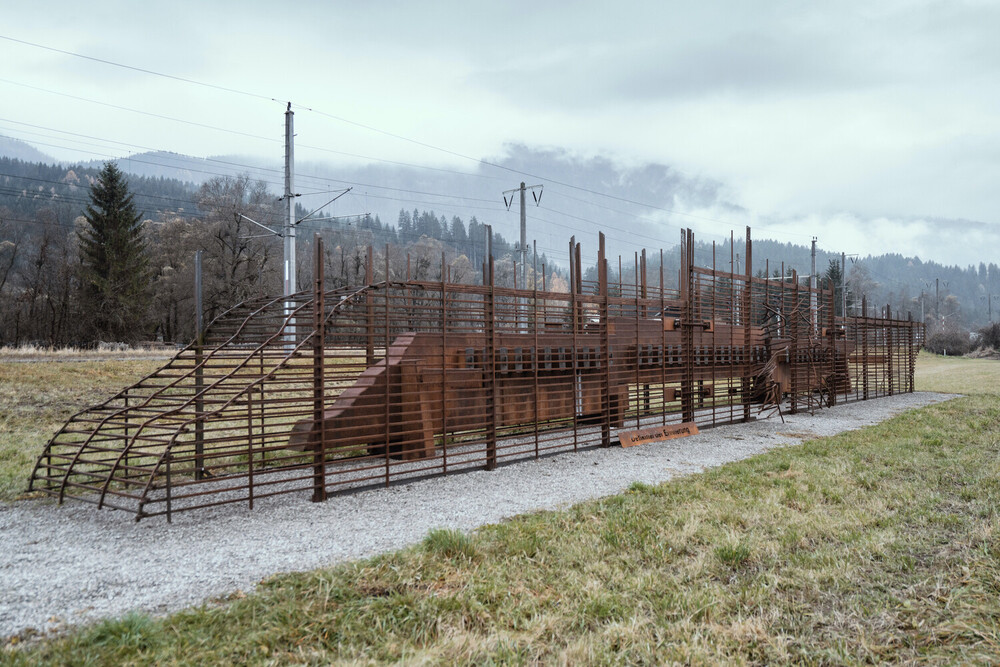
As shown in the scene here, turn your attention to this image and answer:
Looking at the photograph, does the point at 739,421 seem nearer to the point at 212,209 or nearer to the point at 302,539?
the point at 302,539

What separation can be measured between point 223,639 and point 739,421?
12470mm

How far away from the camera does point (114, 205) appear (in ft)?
105

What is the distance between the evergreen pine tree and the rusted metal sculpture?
21.1 m

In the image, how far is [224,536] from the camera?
221 inches

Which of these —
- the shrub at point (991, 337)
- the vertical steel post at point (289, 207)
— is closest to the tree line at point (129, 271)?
the vertical steel post at point (289, 207)

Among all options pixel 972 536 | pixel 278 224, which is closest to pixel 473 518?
pixel 972 536

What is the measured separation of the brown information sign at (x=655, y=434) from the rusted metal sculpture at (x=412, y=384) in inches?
Result: 12.9

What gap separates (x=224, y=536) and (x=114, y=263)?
30814mm

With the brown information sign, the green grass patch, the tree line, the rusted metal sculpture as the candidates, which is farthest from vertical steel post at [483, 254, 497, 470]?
the tree line

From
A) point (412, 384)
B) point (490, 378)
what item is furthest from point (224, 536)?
point (490, 378)

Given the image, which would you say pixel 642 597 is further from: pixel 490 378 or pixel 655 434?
pixel 655 434

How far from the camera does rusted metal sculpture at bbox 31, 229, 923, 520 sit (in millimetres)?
6863

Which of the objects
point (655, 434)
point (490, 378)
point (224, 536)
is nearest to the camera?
point (224, 536)

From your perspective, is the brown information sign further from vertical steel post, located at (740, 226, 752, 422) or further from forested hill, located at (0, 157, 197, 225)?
forested hill, located at (0, 157, 197, 225)
